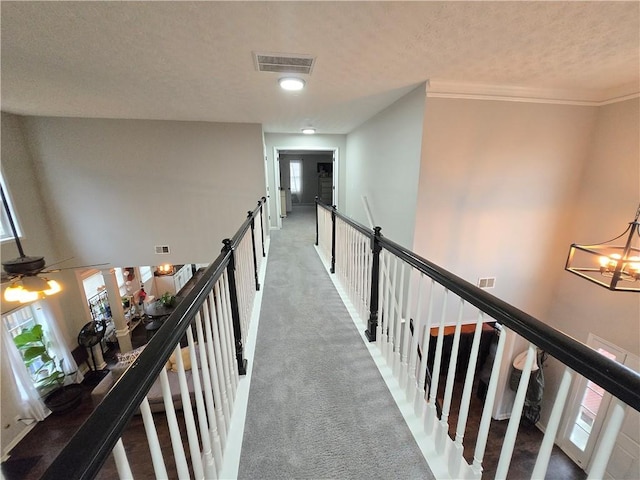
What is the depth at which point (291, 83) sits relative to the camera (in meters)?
2.66

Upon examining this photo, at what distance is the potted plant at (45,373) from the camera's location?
414 cm

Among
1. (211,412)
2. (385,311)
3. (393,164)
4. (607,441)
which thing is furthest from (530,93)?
(211,412)

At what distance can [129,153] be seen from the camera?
4512 mm

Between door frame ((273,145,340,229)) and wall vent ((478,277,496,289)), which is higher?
door frame ((273,145,340,229))

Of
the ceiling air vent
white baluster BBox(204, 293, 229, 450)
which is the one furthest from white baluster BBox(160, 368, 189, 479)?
the ceiling air vent

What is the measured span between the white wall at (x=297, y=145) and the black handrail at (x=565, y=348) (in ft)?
18.7

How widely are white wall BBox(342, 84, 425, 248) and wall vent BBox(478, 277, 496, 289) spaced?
3.76 ft

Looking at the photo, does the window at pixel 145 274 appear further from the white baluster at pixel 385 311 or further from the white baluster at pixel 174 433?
the white baluster at pixel 174 433

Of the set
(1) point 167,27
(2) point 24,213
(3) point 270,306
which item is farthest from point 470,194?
(2) point 24,213

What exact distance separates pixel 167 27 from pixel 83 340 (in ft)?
20.3

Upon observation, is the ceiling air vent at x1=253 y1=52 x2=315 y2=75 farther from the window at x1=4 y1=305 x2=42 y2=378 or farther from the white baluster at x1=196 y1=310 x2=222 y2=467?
the window at x1=4 y1=305 x2=42 y2=378

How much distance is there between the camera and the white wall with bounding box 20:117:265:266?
14.4 feet

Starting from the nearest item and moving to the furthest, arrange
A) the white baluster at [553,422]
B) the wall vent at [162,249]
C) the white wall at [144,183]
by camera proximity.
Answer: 1. the white baluster at [553,422]
2. the white wall at [144,183]
3. the wall vent at [162,249]

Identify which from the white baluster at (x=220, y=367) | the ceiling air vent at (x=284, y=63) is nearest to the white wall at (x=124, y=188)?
the ceiling air vent at (x=284, y=63)
